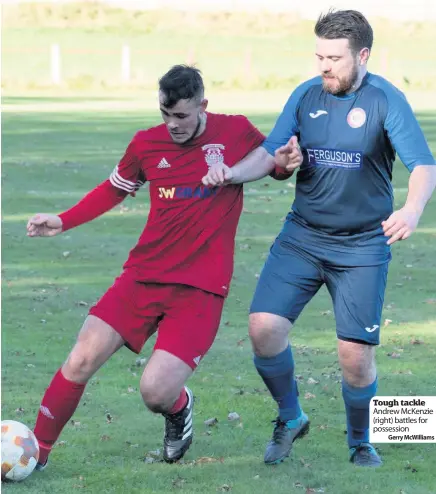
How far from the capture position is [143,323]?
6547mm

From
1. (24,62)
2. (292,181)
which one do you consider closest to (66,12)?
(24,62)

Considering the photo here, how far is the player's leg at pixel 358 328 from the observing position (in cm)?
650

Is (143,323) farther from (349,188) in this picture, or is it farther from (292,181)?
(292,181)

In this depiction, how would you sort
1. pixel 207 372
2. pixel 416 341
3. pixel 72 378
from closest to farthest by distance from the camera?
pixel 72 378
pixel 207 372
pixel 416 341

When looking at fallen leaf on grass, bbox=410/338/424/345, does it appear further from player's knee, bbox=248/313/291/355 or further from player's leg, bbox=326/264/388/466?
player's knee, bbox=248/313/291/355

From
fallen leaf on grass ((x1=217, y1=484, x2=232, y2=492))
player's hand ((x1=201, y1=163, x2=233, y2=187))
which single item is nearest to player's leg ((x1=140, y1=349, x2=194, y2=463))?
fallen leaf on grass ((x1=217, y1=484, x2=232, y2=492))

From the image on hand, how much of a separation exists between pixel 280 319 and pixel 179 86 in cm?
131

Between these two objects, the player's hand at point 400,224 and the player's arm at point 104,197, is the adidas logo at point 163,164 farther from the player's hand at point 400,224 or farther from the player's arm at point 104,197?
the player's hand at point 400,224

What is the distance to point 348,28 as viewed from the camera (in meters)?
6.32

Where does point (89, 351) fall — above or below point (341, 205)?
below

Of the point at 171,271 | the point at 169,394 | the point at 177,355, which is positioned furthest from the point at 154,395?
the point at 171,271

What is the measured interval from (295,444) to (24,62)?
4295cm

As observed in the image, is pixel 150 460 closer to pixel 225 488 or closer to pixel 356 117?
pixel 225 488

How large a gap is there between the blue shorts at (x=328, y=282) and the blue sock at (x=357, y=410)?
295mm
